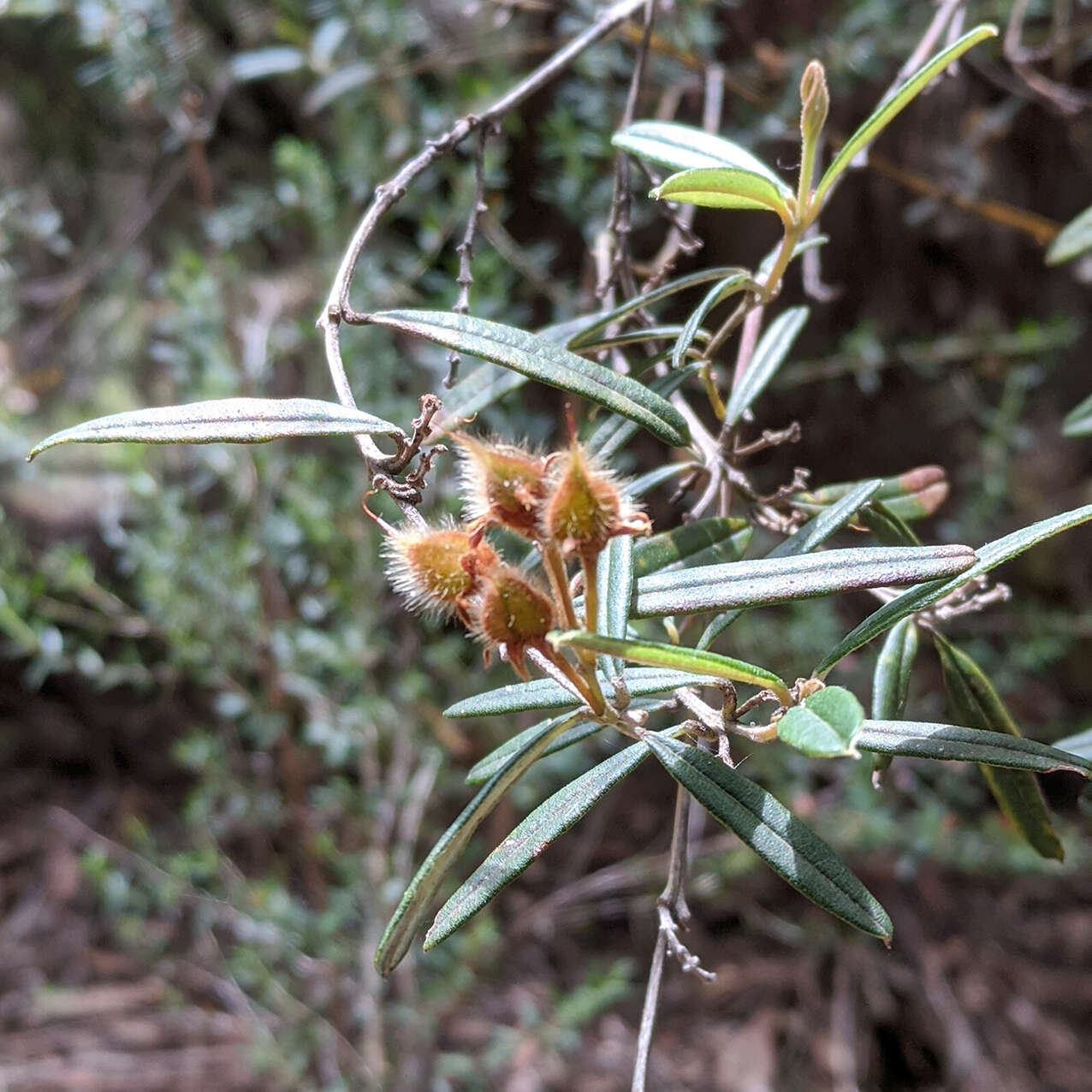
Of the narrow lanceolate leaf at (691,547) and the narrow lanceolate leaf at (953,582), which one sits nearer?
the narrow lanceolate leaf at (953,582)

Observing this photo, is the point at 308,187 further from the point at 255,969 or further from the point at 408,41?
the point at 255,969

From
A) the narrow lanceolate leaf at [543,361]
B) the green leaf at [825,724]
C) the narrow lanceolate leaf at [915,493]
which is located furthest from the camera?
the narrow lanceolate leaf at [915,493]

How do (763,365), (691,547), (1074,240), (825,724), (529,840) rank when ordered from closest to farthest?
(825,724)
(529,840)
(691,547)
(763,365)
(1074,240)

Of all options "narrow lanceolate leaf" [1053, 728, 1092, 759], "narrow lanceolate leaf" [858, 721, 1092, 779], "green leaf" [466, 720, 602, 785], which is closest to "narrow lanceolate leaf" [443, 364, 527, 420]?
"green leaf" [466, 720, 602, 785]

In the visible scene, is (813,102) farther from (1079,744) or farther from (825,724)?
(1079,744)

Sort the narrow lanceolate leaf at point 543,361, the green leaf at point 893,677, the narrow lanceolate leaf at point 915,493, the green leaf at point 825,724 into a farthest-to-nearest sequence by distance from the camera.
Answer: the narrow lanceolate leaf at point 915,493, the green leaf at point 893,677, the narrow lanceolate leaf at point 543,361, the green leaf at point 825,724

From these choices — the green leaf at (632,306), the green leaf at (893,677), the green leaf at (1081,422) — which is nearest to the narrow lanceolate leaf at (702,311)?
the green leaf at (632,306)

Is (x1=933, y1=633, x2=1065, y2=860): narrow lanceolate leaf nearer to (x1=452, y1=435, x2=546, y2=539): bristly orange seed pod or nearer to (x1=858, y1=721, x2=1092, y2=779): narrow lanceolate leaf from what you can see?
(x1=858, y1=721, x2=1092, y2=779): narrow lanceolate leaf

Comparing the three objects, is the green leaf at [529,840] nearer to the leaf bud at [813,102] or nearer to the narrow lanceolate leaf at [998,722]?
the narrow lanceolate leaf at [998,722]

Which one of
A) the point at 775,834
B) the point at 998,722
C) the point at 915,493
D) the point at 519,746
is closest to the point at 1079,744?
the point at 998,722
